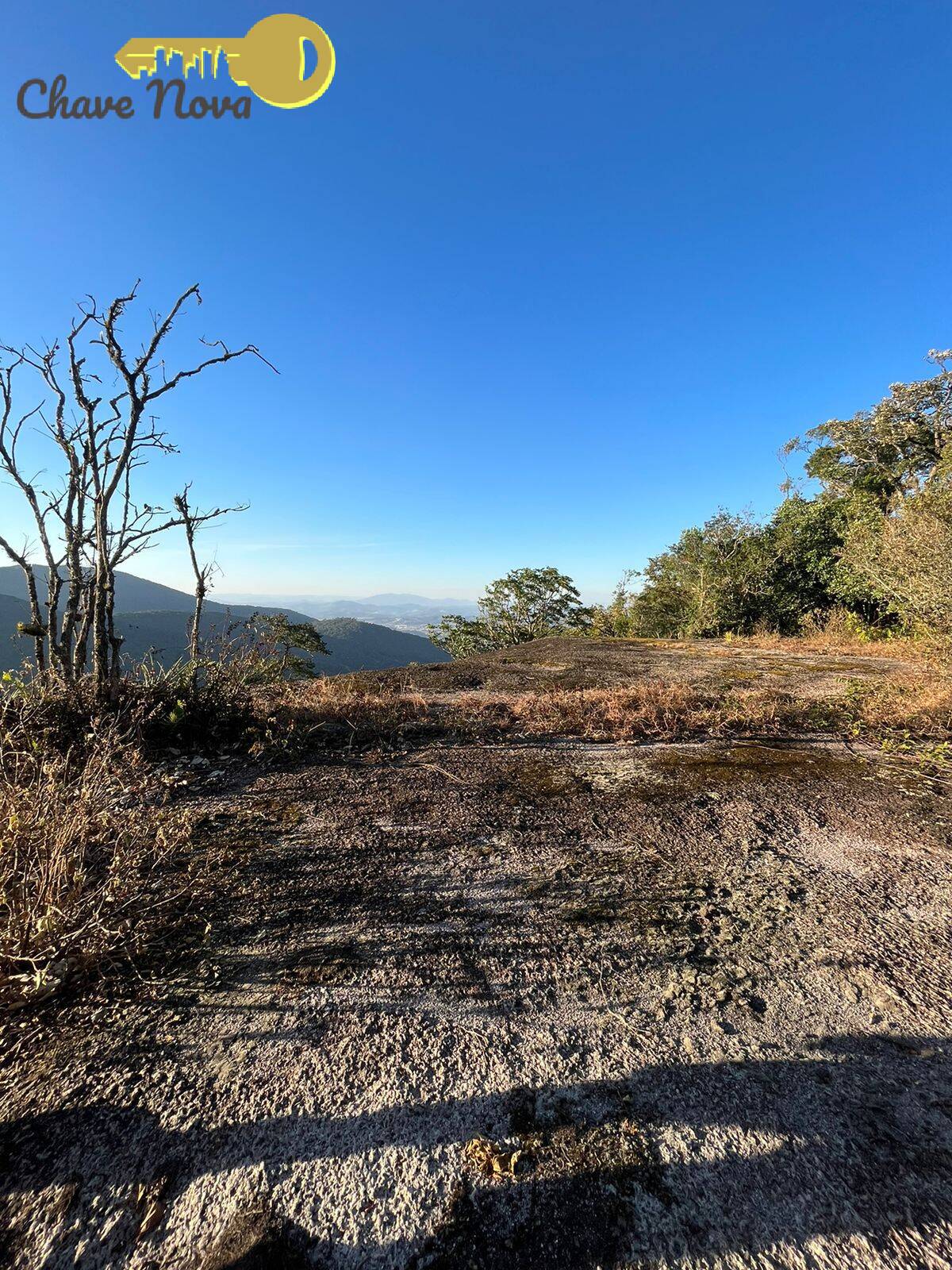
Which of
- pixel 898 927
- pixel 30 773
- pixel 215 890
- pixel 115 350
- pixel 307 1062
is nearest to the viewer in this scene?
pixel 307 1062

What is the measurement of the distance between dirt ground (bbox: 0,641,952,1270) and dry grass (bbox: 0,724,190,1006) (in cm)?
15

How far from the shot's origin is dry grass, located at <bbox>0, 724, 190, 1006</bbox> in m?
1.49

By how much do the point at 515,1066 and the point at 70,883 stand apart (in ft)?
5.57

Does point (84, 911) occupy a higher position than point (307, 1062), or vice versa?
point (84, 911)

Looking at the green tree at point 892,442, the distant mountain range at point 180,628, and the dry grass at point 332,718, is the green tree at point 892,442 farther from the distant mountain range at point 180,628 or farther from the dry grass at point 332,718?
the distant mountain range at point 180,628

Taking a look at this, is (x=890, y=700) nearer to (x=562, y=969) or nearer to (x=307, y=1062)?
(x=562, y=969)

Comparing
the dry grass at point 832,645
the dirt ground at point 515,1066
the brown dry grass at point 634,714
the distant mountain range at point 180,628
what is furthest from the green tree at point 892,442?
the distant mountain range at point 180,628

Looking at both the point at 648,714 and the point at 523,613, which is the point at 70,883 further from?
the point at 523,613

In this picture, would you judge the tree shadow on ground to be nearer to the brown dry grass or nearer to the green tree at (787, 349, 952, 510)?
the brown dry grass

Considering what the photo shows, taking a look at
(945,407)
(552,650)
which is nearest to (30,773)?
(552,650)

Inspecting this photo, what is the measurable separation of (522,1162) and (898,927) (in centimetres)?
179

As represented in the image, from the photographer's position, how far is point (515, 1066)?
4.51ft

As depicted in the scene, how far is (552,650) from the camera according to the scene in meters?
9.50

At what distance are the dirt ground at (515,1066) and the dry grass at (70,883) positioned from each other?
0.15 metres
